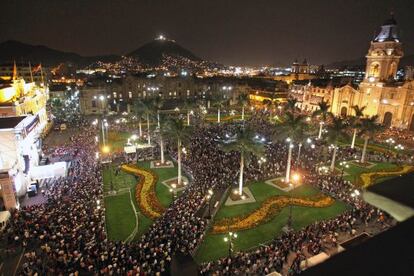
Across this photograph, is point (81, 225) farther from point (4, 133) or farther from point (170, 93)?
point (170, 93)

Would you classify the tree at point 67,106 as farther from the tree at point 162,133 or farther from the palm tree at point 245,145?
the palm tree at point 245,145

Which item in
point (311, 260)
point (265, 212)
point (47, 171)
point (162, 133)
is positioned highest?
point (162, 133)

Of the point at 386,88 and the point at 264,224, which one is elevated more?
the point at 386,88

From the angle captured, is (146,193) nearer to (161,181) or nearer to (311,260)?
(161,181)

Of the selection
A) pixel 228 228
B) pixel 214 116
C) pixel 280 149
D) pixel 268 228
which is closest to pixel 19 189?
pixel 228 228

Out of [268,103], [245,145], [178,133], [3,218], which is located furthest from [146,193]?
[268,103]

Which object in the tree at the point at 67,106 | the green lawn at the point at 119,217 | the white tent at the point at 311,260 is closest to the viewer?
the white tent at the point at 311,260

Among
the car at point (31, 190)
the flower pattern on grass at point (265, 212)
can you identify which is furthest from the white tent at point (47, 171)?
the flower pattern on grass at point (265, 212)
